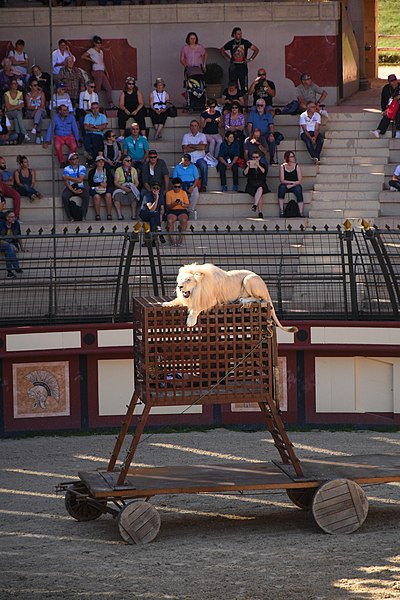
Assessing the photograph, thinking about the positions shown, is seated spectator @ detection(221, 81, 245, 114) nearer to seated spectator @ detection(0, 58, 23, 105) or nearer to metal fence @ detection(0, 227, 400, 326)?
seated spectator @ detection(0, 58, 23, 105)

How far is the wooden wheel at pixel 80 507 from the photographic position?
11727 millimetres

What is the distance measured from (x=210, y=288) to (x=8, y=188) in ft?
35.2

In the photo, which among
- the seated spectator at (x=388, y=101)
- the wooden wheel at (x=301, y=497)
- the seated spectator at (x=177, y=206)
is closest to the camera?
the wooden wheel at (x=301, y=497)

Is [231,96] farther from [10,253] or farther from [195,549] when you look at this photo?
[195,549]

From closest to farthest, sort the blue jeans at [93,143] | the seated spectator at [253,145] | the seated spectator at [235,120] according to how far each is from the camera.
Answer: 1. the seated spectator at [253,145]
2. the blue jeans at [93,143]
3. the seated spectator at [235,120]

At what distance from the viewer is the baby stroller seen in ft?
78.9

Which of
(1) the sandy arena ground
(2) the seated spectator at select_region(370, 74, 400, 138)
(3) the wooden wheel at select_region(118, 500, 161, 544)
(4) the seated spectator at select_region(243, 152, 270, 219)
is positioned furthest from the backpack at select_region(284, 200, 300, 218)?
(3) the wooden wheel at select_region(118, 500, 161, 544)

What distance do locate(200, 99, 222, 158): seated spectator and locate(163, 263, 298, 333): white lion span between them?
443 inches

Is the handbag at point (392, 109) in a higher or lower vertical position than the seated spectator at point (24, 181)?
higher

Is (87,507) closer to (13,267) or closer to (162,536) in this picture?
(162,536)

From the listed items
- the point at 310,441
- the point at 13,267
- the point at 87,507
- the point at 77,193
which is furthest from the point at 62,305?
the point at 77,193

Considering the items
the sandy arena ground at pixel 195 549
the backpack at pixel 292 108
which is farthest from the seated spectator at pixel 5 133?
the sandy arena ground at pixel 195 549

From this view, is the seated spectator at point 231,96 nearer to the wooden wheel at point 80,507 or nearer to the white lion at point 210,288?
the white lion at point 210,288

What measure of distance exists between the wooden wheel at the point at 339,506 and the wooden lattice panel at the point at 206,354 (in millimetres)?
985
